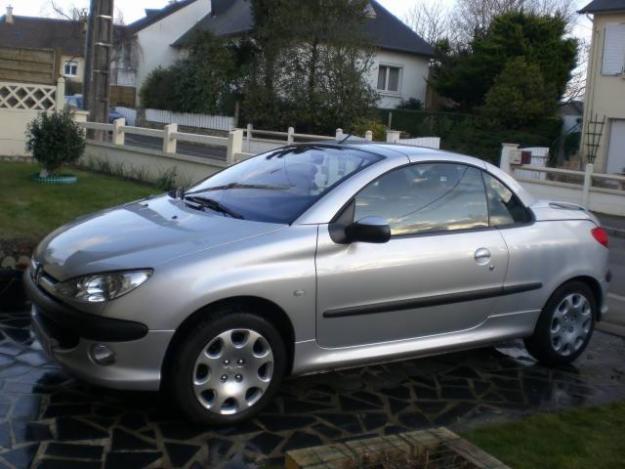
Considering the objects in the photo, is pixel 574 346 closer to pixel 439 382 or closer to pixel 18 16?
pixel 439 382

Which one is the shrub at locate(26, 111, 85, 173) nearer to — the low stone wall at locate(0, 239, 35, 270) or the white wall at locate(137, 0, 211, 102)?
the low stone wall at locate(0, 239, 35, 270)

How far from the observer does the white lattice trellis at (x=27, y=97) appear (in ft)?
58.9

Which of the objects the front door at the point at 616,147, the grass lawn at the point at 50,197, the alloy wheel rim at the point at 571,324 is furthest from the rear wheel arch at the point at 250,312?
the front door at the point at 616,147

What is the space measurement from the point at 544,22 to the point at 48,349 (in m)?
30.2

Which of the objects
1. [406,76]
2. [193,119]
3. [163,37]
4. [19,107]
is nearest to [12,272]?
[19,107]

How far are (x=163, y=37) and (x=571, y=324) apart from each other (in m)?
43.1

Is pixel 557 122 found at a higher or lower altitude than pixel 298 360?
higher

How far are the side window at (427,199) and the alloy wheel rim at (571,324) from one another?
38.2 inches

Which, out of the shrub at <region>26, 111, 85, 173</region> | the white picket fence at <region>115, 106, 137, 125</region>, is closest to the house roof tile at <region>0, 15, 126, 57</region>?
the white picket fence at <region>115, 106, 137, 125</region>

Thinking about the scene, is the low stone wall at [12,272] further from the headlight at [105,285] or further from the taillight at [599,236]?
the taillight at [599,236]

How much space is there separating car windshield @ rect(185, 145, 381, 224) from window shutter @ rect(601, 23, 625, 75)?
2158 cm

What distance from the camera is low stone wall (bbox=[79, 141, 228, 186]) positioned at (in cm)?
1443

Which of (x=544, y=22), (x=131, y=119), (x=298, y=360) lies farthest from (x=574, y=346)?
(x=131, y=119)

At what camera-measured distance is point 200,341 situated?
4281 mm
